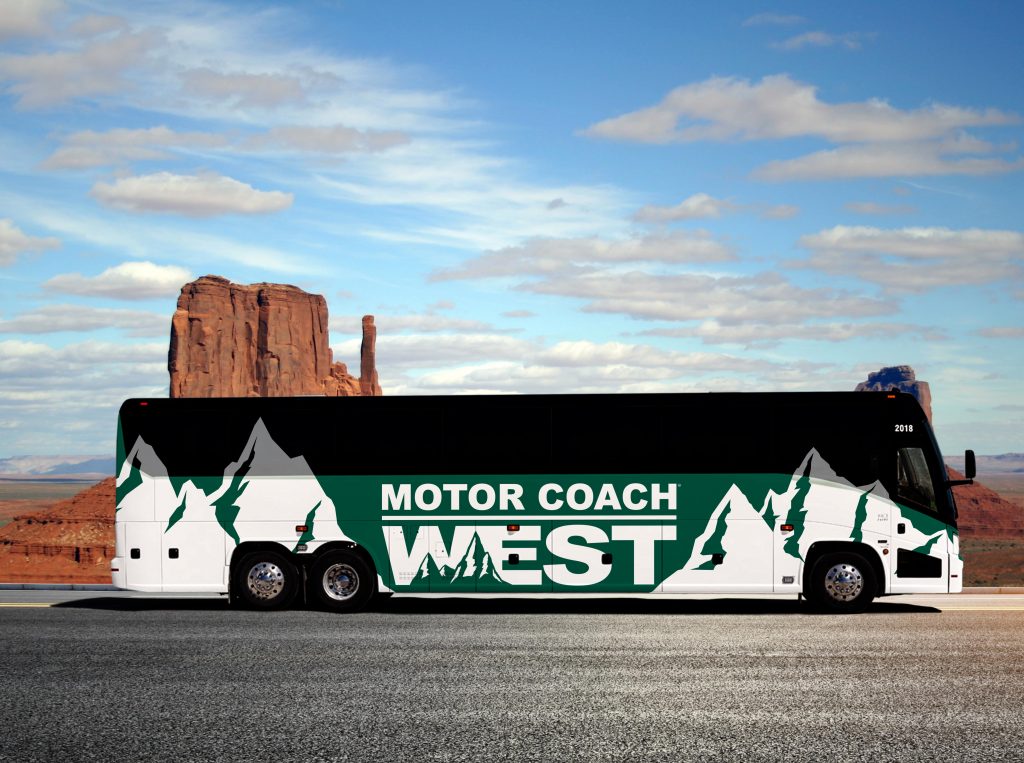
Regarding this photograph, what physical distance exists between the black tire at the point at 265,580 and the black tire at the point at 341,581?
0.31 meters

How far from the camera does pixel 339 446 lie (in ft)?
55.0

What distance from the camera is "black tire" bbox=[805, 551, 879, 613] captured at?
16.2 m

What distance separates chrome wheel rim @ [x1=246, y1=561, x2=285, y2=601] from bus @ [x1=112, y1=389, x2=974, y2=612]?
0.03 metres

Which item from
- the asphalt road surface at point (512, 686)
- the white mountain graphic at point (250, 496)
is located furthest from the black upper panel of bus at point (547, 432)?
the asphalt road surface at point (512, 686)

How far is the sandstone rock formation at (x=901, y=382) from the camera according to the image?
166 metres

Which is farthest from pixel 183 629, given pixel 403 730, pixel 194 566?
pixel 403 730

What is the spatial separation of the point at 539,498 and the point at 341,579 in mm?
3110

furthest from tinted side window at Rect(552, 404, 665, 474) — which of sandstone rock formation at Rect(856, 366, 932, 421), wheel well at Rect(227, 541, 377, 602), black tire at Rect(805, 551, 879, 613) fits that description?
sandstone rock formation at Rect(856, 366, 932, 421)

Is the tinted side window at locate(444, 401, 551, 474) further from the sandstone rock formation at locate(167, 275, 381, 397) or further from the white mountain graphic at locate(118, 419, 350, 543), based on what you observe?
the sandstone rock formation at locate(167, 275, 381, 397)

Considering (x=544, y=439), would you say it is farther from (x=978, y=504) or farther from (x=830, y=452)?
(x=978, y=504)

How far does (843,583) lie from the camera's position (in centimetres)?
1627

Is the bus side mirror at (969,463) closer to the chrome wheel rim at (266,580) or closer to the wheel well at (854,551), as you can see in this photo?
the wheel well at (854,551)

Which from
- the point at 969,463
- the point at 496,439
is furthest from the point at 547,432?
the point at 969,463

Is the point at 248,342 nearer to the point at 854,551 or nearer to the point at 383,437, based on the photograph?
the point at 383,437
